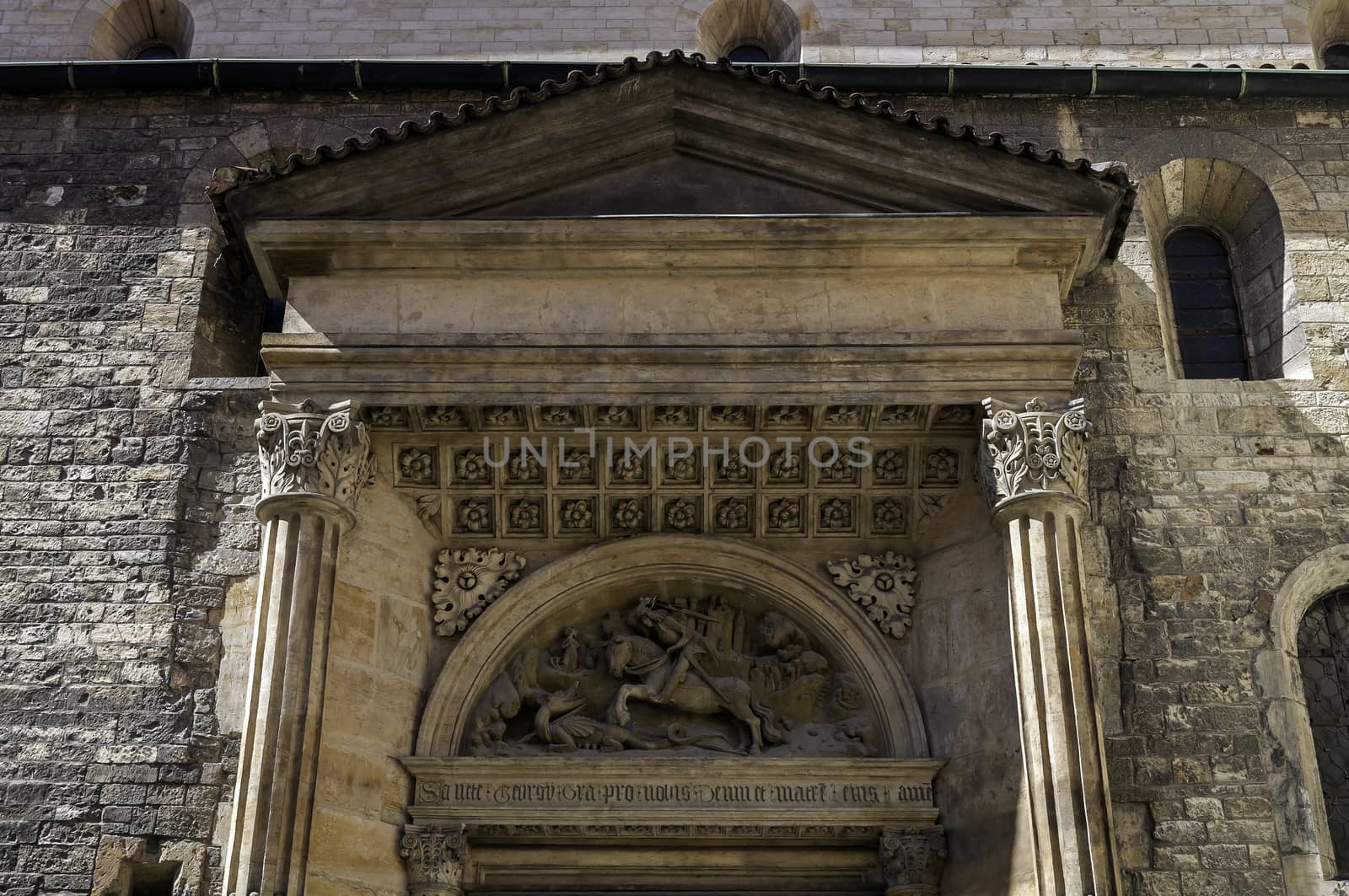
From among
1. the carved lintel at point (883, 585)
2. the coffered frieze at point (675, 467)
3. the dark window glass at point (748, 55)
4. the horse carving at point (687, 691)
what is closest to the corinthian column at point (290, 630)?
the coffered frieze at point (675, 467)

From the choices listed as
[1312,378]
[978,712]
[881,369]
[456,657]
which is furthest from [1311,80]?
[456,657]

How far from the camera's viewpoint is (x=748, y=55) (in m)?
14.5

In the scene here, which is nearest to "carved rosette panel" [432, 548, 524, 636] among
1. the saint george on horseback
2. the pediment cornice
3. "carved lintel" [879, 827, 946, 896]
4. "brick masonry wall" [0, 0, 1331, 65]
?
the saint george on horseback

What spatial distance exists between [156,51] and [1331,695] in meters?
11.2

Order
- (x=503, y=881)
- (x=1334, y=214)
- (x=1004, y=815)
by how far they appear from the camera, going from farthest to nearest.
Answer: (x=1334, y=214), (x=503, y=881), (x=1004, y=815)

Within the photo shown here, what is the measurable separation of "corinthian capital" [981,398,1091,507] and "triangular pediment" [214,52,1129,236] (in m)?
1.53

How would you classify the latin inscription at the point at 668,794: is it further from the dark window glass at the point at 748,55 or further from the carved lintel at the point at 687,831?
the dark window glass at the point at 748,55

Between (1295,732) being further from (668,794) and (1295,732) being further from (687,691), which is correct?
(668,794)

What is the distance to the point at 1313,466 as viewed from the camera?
11.2 metres

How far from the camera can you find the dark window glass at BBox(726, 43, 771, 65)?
14.5m

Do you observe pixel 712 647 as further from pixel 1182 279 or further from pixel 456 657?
pixel 1182 279

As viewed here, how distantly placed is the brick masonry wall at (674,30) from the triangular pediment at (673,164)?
2.49 m

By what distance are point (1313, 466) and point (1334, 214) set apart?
2.32 meters

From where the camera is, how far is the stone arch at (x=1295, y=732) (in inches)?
391
